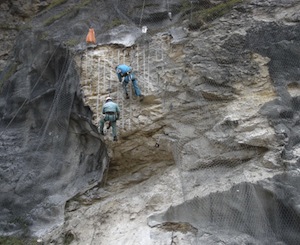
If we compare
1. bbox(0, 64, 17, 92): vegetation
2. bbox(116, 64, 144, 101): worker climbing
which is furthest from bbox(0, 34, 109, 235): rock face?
bbox(116, 64, 144, 101): worker climbing

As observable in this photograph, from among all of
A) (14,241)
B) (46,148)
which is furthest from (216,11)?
(14,241)

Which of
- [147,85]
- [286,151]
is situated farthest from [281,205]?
[147,85]

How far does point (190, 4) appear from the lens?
30.8 ft

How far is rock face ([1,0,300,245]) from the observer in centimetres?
654

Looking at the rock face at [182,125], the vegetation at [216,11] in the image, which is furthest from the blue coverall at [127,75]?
the vegetation at [216,11]

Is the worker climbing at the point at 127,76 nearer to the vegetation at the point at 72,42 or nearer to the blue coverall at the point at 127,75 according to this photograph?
the blue coverall at the point at 127,75

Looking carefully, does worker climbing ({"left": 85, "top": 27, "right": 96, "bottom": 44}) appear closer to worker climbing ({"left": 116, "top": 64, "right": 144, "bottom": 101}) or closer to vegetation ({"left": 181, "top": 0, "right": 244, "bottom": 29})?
worker climbing ({"left": 116, "top": 64, "right": 144, "bottom": 101})

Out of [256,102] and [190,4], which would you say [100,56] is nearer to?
[190,4]

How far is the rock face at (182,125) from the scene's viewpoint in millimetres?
6535

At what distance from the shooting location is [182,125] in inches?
311

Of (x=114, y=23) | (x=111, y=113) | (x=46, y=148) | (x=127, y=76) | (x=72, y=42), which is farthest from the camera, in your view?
(x=114, y=23)

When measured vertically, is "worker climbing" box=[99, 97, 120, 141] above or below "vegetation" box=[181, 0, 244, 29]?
below

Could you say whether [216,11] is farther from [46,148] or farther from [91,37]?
[46,148]

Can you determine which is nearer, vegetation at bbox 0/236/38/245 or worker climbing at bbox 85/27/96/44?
vegetation at bbox 0/236/38/245
